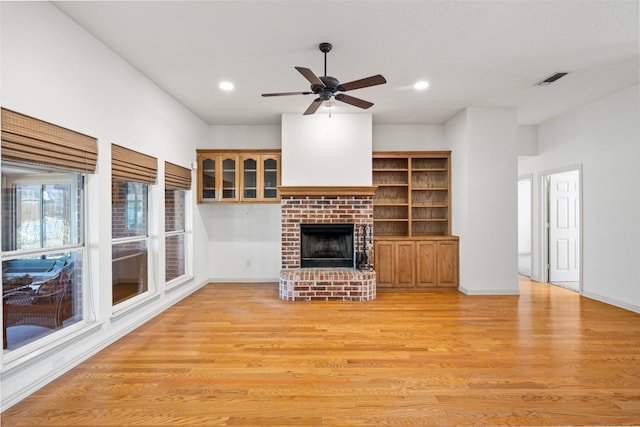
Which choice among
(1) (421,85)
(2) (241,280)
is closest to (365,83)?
(1) (421,85)

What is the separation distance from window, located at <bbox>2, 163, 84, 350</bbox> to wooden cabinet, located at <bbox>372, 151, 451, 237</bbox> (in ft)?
14.4

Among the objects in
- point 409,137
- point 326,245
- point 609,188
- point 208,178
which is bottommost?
point 326,245

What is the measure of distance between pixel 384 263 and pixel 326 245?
38.5 inches

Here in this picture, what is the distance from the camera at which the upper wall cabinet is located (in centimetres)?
561

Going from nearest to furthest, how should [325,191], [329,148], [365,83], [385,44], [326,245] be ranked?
[365,83], [385,44], [325,191], [329,148], [326,245]

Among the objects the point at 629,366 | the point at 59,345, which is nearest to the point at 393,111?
the point at 629,366

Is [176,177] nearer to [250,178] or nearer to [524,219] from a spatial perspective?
[250,178]

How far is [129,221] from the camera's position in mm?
3699

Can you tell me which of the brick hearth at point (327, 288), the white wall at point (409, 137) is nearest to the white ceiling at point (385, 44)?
the white wall at point (409, 137)

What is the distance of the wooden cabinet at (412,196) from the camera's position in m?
5.94

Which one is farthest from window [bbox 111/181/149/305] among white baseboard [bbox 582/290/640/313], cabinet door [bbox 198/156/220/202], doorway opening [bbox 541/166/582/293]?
doorway opening [bbox 541/166/582/293]

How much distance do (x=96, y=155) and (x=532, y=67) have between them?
14.5ft

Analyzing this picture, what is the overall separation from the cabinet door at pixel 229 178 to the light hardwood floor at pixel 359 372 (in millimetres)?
2065

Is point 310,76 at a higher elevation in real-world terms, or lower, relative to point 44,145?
higher
